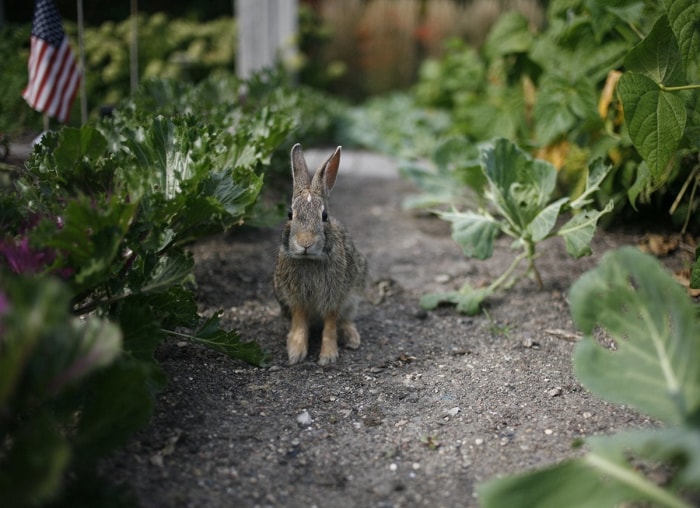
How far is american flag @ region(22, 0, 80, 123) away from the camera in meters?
4.43

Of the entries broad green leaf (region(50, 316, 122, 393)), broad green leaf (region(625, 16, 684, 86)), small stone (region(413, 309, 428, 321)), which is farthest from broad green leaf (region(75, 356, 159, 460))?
broad green leaf (region(625, 16, 684, 86))

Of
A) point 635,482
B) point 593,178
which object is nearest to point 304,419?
point 635,482

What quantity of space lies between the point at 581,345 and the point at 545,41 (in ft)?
13.1

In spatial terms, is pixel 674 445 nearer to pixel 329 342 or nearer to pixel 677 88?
pixel 329 342

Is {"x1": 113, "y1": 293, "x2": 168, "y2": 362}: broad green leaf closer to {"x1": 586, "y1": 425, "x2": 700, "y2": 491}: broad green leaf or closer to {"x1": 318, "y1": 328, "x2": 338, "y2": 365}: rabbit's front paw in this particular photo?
{"x1": 318, "y1": 328, "x2": 338, "y2": 365}: rabbit's front paw

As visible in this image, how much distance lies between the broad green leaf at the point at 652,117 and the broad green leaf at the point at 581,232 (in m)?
0.39

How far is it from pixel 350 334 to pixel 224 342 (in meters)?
0.87

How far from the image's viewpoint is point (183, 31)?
32.1 ft

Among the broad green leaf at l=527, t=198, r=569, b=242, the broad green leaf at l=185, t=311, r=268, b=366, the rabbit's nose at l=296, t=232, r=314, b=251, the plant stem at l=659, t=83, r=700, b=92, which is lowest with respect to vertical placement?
the broad green leaf at l=185, t=311, r=268, b=366

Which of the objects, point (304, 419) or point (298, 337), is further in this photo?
point (298, 337)

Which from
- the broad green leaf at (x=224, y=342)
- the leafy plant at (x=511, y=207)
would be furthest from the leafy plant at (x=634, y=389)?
the leafy plant at (x=511, y=207)

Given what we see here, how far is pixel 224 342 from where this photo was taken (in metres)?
3.21

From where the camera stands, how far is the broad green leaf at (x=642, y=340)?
2.14 metres

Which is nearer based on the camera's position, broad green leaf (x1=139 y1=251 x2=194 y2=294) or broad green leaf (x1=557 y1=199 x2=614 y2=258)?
broad green leaf (x1=139 y1=251 x2=194 y2=294)
